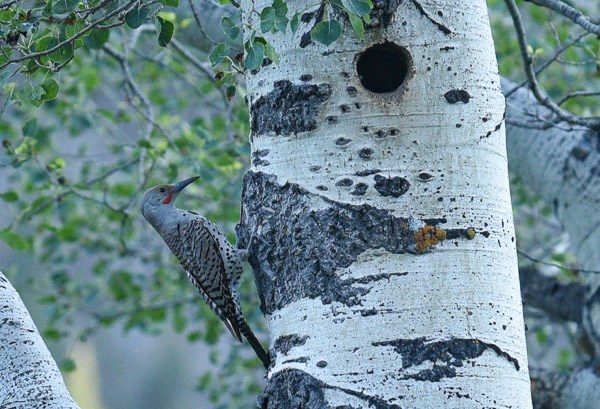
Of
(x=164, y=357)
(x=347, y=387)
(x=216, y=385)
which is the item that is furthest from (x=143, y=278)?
(x=164, y=357)

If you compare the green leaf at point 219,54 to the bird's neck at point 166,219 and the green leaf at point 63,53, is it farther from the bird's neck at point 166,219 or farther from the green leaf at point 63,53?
the bird's neck at point 166,219

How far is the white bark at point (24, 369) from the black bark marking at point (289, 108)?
789 millimetres

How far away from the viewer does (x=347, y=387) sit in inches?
87.0

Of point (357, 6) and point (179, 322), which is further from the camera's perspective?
point (179, 322)

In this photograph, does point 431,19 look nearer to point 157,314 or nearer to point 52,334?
point 52,334

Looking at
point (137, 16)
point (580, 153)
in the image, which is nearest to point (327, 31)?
point (137, 16)

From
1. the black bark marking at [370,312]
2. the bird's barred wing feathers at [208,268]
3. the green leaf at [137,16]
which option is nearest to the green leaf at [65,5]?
the green leaf at [137,16]

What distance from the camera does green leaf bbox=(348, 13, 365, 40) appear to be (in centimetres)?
226

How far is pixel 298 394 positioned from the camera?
2295mm

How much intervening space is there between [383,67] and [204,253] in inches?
82.4

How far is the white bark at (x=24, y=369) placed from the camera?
7.52 feet

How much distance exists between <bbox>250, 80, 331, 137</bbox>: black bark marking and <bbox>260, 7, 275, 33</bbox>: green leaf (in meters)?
0.20

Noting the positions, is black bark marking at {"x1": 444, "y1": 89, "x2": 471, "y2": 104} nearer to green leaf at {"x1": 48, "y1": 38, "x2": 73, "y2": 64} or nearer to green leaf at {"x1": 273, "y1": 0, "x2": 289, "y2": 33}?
green leaf at {"x1": 273, "y1": 0, "x2": 289, "y2": 33}

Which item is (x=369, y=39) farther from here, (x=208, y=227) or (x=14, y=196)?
(x=14, y=196)
